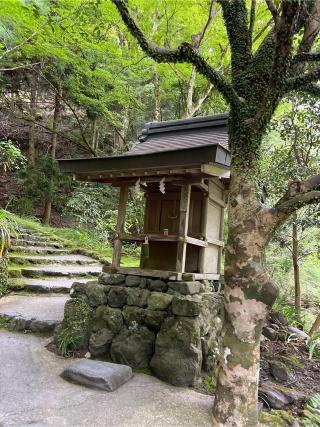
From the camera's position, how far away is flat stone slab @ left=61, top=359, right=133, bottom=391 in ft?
11.2

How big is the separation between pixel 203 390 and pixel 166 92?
1017 cm

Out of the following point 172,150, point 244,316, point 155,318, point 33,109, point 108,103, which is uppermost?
point 33,109

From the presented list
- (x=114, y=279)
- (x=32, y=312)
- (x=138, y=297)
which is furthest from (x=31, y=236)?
(x=138, y=297)

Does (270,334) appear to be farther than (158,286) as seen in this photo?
Yes

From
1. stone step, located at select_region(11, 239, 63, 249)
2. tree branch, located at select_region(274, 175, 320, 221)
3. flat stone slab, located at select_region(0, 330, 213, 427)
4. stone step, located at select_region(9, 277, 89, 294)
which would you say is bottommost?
flat stone slab, located at select_region(0, 330, 213, 427)

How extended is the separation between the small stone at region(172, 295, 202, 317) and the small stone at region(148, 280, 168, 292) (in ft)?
1.11

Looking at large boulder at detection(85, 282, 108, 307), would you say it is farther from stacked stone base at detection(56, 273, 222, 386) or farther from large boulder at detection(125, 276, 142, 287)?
large boulder at detection(125, 276, 142, 287)

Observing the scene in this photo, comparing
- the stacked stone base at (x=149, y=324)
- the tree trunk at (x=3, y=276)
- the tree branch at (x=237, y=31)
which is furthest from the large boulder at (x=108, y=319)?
the tree branch at (x=237, y=31)

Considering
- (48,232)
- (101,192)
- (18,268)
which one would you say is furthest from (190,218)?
(101,192)

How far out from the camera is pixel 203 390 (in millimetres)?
3727

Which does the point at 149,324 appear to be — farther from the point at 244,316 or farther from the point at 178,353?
the point at 244,316

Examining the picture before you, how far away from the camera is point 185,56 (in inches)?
119

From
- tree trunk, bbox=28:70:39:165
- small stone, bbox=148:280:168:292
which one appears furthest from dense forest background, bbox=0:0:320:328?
small stone, bbox=148:280:168:292

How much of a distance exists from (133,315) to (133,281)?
47 cm
